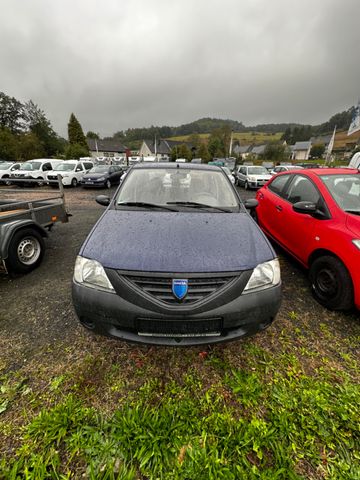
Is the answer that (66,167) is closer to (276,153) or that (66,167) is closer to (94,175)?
(94,175)

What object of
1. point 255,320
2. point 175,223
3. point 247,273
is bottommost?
point 255,320

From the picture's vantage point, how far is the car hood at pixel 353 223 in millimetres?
2523

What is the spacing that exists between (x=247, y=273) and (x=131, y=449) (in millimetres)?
1487

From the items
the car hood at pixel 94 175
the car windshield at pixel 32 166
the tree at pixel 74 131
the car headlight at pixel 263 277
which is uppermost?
the tree at pixel 74 131

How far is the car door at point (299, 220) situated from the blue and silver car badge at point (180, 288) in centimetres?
230

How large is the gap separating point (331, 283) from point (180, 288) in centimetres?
224

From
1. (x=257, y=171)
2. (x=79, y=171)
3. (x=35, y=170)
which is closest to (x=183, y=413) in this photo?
(x=257, y=171)

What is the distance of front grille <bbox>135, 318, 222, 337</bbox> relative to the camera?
1688mm

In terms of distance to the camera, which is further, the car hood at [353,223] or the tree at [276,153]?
the tree at [276,153]

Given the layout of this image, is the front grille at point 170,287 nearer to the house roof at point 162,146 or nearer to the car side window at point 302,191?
the car side window at point 302,191

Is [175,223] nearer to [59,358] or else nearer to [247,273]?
[247,273]

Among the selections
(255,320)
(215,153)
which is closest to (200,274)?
(255,320)

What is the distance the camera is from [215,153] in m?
51.0

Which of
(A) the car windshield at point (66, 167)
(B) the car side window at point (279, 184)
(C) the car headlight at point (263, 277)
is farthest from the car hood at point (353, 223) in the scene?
(A) the car windshield at point (66, 167)
